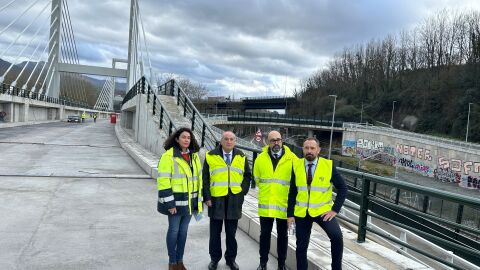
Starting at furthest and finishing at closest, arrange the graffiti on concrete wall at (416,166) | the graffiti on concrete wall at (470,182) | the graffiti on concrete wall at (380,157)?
the graffiti on concrete wall at (380,157) → the graffiti on concrete wall at (416,166) → the graffiti on concrete wall at (470,182)

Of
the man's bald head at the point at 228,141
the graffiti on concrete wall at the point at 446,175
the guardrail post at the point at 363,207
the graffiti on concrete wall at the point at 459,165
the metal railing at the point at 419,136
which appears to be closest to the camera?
the man's bald head at the point at 228,141

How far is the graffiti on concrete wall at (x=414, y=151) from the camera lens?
163 ft

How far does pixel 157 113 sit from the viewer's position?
49.0ft

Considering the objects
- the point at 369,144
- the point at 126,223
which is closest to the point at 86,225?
the point at 126,223

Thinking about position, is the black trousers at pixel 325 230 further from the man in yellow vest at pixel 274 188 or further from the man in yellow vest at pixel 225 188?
the man in yellow vest at pixel 225 188

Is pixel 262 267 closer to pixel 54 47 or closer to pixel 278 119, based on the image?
pixel 54 47

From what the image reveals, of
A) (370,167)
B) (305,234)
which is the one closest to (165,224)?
(305,234)

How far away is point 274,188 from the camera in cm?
412

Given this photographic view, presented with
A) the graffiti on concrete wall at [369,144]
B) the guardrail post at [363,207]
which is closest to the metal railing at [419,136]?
the graffiti on concrete wall at [369,144]

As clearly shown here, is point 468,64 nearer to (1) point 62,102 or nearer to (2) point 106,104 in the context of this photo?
(1) point 62,102

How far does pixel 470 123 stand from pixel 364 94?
39.2 metres

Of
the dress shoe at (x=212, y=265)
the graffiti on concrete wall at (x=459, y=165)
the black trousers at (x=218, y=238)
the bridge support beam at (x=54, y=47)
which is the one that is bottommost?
the graffiti on concrete wall at (x=459, y=165)

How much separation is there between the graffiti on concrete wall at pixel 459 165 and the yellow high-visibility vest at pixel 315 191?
43.8 metres

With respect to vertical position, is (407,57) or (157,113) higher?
(407,57)
